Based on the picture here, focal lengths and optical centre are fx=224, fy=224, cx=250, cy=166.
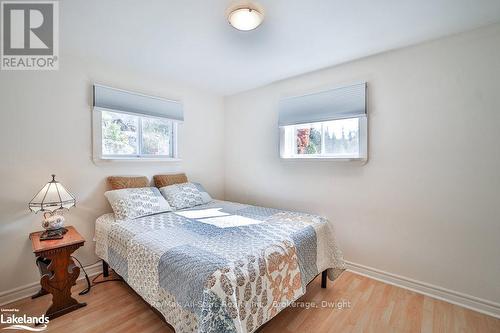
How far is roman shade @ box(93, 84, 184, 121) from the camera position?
2.50 metres

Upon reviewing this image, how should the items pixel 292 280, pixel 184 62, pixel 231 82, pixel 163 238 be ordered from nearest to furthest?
pixel 292 280
pixel 163 238
pixel 184 62
pixel 231 82

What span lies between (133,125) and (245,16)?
6.64 ft

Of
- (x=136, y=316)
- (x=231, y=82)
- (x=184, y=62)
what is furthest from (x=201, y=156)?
(x=136, y=316)

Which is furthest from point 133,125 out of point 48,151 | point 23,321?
point 23,321

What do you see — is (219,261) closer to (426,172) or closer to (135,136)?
(426,172)

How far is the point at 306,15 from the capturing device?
67.4 inches

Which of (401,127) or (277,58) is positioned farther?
(277,58)

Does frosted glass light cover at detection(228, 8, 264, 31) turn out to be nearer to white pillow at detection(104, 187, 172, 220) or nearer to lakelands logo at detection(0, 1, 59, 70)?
lakelands logo at detection(0, 1, 59, 70)

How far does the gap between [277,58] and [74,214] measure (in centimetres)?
273

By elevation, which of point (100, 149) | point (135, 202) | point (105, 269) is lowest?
point (105, 269)

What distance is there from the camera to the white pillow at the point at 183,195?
2740mm

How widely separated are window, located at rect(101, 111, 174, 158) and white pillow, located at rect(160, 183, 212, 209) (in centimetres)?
59

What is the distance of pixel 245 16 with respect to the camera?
1.62 metres

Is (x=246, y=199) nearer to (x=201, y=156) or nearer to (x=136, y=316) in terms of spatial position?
(x=201, y=156)
